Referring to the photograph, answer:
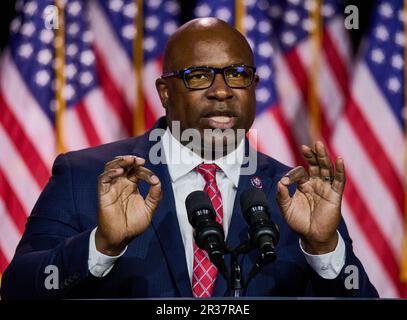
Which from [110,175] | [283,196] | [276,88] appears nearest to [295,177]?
[283,196]

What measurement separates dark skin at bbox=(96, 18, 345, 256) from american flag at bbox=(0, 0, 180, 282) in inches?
33.9

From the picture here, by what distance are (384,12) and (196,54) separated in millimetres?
1216

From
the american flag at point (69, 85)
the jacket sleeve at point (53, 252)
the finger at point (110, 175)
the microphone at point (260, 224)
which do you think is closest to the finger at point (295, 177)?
the microphone at point (260, 224)

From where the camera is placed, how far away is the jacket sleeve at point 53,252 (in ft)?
5.63

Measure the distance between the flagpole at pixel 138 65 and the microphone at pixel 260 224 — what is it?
144cm

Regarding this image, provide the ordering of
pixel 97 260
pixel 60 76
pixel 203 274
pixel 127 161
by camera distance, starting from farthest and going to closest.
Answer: pixel 60 76
pixel 203 274
pixel 97 260
pixel 127 161

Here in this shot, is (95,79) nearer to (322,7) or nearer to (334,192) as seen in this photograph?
(322,7)

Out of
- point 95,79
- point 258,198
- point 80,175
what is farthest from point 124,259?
point 95,79

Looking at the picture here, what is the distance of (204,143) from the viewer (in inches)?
80.6

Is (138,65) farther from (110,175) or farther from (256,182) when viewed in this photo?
(110,175)

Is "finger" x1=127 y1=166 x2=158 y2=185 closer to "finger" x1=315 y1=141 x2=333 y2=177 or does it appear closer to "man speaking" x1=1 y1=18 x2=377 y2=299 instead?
"man speaking" x1=1 y1=18 x2=377 y2=299

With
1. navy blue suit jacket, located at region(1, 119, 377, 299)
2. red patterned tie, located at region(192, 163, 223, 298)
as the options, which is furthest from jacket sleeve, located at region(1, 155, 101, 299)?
red patterned tie, located at region(192, 163, 223, 298)

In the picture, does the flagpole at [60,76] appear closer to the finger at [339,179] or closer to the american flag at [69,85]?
the american flag at [69,85]

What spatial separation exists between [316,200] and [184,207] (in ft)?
1.24
